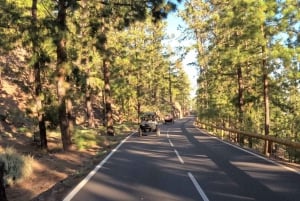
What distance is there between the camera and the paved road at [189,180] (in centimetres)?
1015

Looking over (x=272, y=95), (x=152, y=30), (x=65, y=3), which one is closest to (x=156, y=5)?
(x=65, y=3)

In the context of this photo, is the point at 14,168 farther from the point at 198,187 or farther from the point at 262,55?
the point at 262,55

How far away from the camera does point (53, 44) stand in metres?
19.6

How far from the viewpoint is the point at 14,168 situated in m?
13.7

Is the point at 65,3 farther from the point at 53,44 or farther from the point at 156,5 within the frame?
the point at 156,5

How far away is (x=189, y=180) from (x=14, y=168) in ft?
17.3

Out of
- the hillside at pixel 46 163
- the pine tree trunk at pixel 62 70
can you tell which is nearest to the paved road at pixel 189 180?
the hillside at pixel 46 163

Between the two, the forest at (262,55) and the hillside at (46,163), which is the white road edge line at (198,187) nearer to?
the hillside at (46,163)

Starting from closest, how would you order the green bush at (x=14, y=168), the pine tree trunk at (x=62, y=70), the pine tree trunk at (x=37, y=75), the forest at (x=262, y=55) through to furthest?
the green bush at (x=14, y=168) < the pine tree trunk at (x=37, y=75) < the pine tree trunk at (x=62, y=70) < the forest at (x=262, y=55)

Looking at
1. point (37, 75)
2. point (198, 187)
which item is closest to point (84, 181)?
point (198, 187)

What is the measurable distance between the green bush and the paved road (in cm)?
205

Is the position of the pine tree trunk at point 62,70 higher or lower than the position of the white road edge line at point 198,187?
higher

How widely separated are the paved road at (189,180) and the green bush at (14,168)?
6.72ft

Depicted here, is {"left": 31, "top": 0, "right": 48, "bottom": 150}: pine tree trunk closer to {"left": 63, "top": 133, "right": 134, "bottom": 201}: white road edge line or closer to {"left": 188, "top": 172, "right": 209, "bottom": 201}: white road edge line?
{"left": 63, "top": 133, "right": 134, "bottom": 201}: white road edge line
